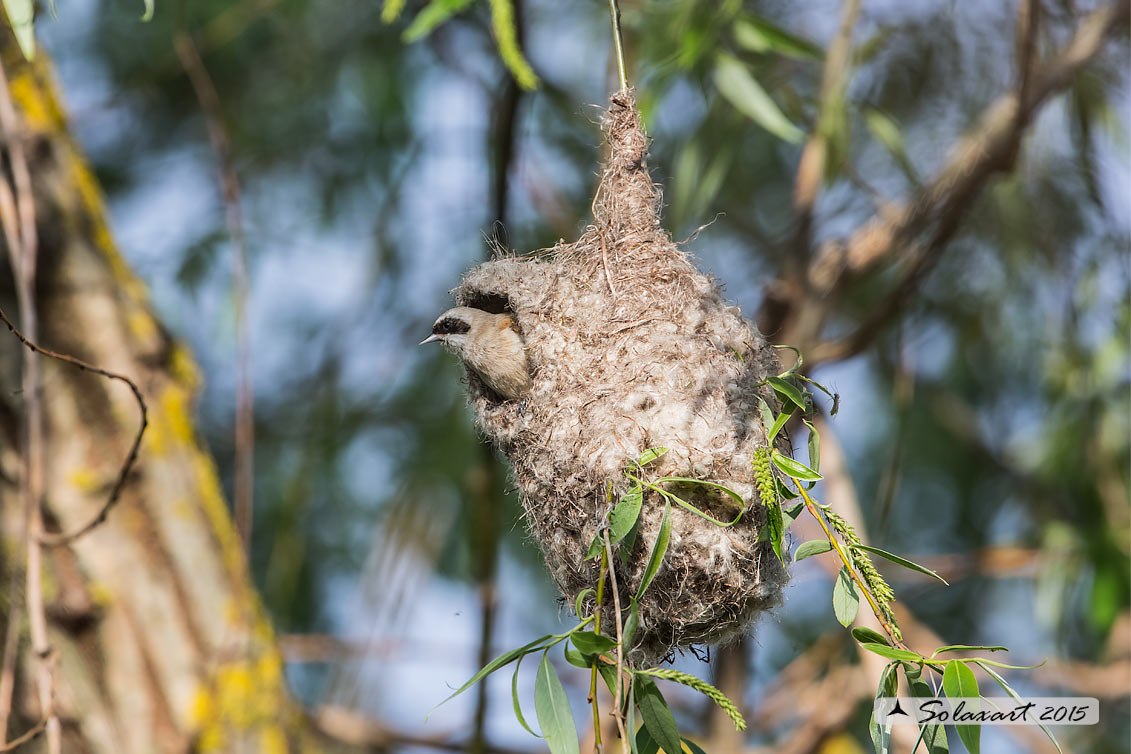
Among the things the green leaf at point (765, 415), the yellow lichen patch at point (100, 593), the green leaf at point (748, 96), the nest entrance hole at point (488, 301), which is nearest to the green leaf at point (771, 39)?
the green leaf at point (748, 96)

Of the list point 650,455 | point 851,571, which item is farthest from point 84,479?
point 851,571

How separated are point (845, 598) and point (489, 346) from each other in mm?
1774

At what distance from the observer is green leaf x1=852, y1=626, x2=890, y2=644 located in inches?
66.6

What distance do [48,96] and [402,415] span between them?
→ 8.67 ft

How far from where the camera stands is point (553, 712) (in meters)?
1.73

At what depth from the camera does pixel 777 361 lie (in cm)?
271

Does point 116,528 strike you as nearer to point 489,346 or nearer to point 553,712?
point 489,346

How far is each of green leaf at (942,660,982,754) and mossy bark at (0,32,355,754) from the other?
116 inches

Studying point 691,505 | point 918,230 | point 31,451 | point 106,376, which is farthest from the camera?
point 918,230

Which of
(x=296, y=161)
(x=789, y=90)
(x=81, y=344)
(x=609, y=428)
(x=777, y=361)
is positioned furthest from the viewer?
(x=296, y=161)

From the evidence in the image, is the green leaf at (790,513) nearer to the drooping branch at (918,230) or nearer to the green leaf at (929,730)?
the green leaf at (929,730)

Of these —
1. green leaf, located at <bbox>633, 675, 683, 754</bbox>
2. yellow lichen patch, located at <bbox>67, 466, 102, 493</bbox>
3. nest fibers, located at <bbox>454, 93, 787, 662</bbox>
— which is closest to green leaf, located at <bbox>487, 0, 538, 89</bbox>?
nest fibers, located at <bbox>454, 93, 787, 662</bbox>

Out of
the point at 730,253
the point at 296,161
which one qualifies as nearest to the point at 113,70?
the point at 296,161

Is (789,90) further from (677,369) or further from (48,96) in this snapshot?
(48,96)
